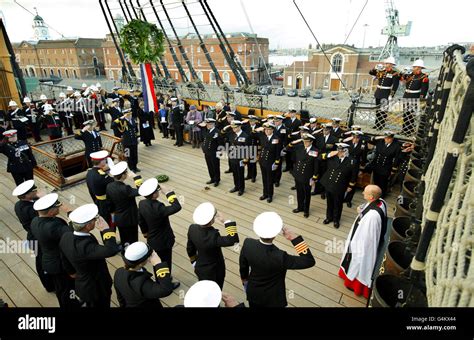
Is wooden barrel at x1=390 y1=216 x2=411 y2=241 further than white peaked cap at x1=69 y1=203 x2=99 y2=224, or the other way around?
wooden barrel at x1=390 y1=216 x2=411 y2=241

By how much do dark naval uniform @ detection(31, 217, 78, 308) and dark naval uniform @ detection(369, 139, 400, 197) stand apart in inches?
256

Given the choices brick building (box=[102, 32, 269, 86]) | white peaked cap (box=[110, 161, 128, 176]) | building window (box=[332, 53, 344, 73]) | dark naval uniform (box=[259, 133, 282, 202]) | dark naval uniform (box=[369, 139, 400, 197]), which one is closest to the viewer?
white peaked cap (box=[110, 161, 128, 176])

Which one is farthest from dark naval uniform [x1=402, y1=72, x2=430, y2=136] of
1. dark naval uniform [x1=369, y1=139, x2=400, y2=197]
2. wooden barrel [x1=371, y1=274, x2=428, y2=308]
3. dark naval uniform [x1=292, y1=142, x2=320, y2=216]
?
wooden barrel [x1=371, y1=274, x2=428, y2=308]

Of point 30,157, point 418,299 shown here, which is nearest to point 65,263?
point 418,299

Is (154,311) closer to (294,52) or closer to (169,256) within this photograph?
(169,256)

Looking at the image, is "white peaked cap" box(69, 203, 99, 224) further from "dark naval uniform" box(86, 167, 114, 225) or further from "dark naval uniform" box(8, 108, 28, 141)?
"dark naval uniform" box(8, 108, 28, 141)

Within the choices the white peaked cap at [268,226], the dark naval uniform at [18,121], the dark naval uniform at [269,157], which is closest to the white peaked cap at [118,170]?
the white peaked cap at [268,226]

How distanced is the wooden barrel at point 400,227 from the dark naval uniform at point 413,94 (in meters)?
Answer: 4.84

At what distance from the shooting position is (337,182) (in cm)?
570

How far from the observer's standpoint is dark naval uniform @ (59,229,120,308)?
318 centimetres

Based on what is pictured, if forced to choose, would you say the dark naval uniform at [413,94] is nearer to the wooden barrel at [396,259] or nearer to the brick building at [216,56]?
the wooden barrel at [396,259]

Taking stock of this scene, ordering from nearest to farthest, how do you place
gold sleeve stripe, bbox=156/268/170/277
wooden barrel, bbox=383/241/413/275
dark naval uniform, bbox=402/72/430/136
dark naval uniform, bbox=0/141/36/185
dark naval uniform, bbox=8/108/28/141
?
gold sleeve stripe, bbox=156/268/170/277, wooden barrel, bbox=383/241/413/275, dark naval uniform, bbox=0/141/36/185, dark naval uniform, bbox=402/72/430/136, dark naval uniform, bbox=8/108/28/141

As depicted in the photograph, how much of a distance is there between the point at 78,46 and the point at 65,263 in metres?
85.1

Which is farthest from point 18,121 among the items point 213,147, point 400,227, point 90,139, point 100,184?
point 400,227
